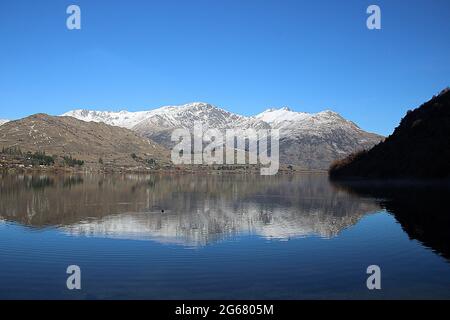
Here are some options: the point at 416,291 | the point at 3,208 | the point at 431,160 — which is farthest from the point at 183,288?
the point at 431,160

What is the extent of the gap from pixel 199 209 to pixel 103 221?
28.2 meters

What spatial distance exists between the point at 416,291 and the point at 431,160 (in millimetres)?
182546

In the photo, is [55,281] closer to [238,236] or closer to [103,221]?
[238,236]

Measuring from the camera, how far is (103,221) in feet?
234
